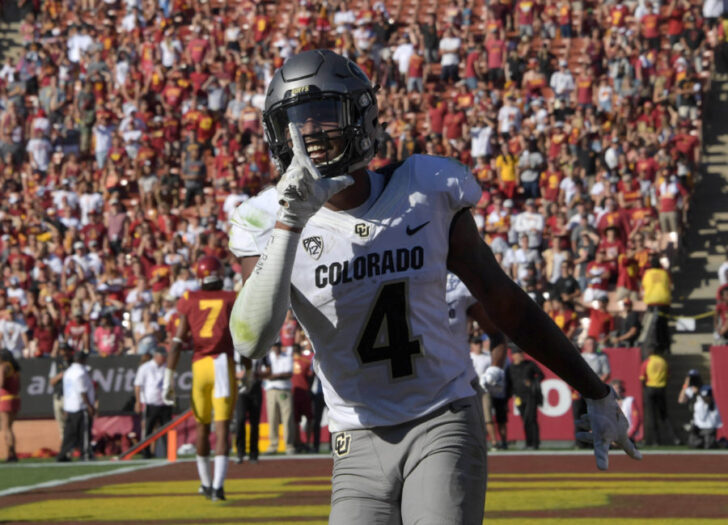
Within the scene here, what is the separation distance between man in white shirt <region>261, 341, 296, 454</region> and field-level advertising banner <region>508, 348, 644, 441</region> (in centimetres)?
276

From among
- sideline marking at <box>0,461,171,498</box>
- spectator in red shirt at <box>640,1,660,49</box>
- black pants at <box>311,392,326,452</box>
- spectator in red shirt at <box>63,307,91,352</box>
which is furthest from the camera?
spectator in red shirt at <box>640,1,660,49</box>

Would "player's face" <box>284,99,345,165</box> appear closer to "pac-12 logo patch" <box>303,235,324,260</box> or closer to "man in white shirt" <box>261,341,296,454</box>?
"pac-12 logo patch" <box>303,235,324,260</box>

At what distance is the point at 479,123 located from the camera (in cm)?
2053

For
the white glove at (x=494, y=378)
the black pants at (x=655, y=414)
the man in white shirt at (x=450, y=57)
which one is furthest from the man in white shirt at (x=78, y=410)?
the man in white shirt at (x=450, y=57)

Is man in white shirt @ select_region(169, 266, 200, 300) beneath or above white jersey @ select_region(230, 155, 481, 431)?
above

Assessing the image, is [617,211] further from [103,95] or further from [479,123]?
Result: [103,95]

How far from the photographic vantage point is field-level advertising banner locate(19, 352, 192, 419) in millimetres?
17234

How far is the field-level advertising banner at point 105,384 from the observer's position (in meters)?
17.2

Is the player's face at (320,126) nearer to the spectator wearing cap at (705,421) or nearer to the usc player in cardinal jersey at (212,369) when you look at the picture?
the usc player in cardinal jersey at (212,369)

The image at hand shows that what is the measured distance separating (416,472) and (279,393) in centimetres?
1271

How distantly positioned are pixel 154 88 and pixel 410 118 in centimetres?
541

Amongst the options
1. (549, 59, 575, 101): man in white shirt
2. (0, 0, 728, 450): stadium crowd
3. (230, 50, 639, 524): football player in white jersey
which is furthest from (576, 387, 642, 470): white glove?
(549, 59, 575, 101): man in white shirt

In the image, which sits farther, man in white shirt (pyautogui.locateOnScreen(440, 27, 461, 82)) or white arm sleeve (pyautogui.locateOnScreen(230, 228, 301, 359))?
man in white shirt (pyautogui.locateOnScreen(440, 27, 461, 82))

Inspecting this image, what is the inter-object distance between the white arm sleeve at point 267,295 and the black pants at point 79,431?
43.4ft
